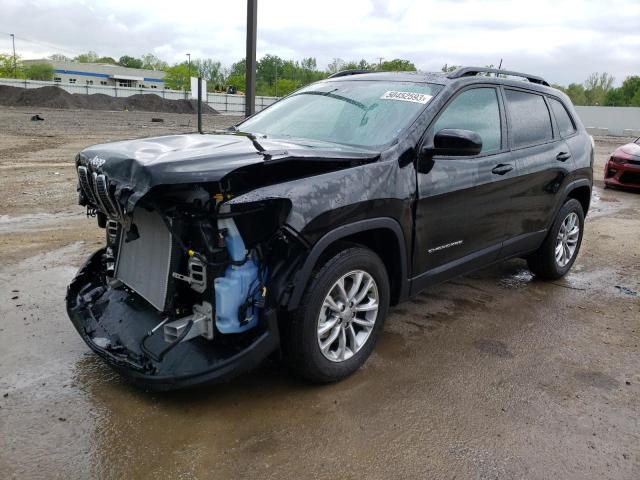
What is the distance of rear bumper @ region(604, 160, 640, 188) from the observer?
38.5 feet

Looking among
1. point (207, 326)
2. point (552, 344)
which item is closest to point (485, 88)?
point (552, 344)

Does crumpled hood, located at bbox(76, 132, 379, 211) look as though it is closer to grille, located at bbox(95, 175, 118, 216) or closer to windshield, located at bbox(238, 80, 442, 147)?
grille, located at bbox(95, 175, 118, 216)

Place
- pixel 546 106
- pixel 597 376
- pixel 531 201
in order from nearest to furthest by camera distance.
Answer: pixel 597 376 → pixel 531 201 → pixel 546 106

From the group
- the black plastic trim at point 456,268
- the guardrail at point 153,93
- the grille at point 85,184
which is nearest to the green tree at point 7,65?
the guardrail at point 153,93

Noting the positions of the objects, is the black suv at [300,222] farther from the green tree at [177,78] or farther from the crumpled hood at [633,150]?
the green tree at [177,78]

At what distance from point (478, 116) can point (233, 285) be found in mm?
2508

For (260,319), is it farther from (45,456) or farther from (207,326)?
(45,456)

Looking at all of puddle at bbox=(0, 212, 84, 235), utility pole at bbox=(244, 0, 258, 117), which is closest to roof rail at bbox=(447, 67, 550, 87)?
utility pole at bbox=(244, 0, 258, 117)

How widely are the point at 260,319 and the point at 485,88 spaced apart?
272 cm

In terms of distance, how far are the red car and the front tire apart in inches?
414

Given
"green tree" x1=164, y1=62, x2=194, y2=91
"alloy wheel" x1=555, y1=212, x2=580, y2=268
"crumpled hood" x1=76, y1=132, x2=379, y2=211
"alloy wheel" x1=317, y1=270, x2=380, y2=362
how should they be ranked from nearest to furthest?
"crumpled hood" x1=76, y1=132, x2=379, y2=211
"alloy wheel" x1=317, y1=270, x2=380, y2=362
"alloy wheel" x1=555, y1=212, x2=580, y2=268
"green tree" x1=164, y1=62, x2=194, y2=91

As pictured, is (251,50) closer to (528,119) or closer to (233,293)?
(528,119)

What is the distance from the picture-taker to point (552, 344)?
4168mm

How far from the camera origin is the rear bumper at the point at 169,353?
2.82m
